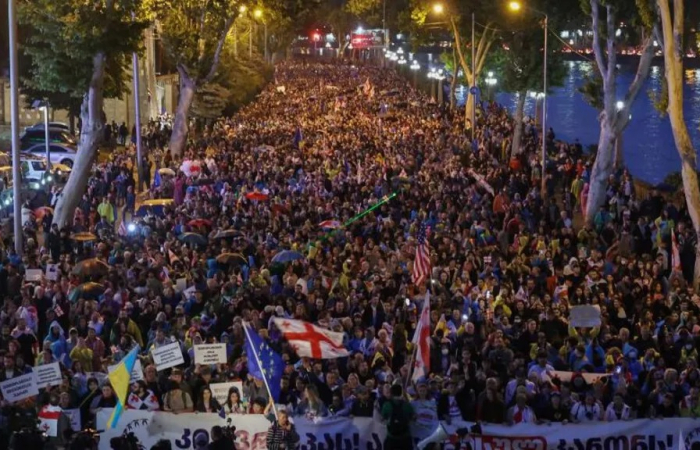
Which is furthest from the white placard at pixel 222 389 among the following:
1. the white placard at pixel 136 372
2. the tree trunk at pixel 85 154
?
the tree trunk at pixel 85 154

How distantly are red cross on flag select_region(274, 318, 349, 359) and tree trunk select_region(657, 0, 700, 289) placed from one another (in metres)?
9.85

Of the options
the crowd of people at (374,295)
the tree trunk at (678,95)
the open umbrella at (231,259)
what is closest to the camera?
the crowd of people at (374,295)

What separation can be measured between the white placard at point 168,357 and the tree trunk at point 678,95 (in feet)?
36.1

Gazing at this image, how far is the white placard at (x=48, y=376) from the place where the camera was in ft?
40.7

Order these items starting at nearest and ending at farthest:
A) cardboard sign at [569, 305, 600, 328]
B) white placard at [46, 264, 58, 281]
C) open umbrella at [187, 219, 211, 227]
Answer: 1. cardboard sign at [569, 305, 600, 328]
2. white placard at [46, 264, 58, 281]
3. open umbrella at [187, 219, 211, 227]

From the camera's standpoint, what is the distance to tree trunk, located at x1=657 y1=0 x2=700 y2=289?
20656mm

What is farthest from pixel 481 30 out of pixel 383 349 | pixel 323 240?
pixel 383 349

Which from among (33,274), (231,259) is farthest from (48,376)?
(231,259)

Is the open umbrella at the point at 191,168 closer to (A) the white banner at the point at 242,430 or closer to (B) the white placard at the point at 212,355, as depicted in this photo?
(B) the white placard at the point at 212,355

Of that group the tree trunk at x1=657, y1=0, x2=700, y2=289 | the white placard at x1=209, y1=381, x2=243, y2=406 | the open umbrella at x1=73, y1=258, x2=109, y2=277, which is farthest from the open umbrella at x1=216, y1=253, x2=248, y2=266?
the tree trunk at x1=657, y1=0, x2=700, y2=289

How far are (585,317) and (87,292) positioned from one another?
6.88 meters

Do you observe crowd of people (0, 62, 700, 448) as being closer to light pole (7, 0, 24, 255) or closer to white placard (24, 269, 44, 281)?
white placard (24, 269, 44, 281)

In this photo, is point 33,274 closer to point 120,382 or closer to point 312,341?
point 312,341

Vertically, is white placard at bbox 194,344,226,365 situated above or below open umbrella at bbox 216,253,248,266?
below
